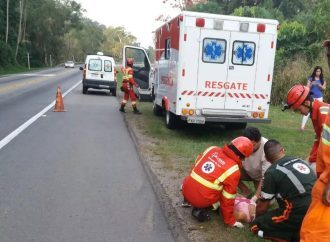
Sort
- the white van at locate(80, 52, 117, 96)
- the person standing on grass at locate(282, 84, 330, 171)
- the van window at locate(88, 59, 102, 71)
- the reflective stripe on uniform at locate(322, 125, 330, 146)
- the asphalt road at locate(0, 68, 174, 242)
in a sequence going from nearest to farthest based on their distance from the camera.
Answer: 1. the reflective stripe on uniform at locate(322, 125, 330, 146)
2. the person standing on grass at locate(282, 84, 330, 171)
3. the asphalt road at locate(0, 68, 174, 242)
4. the white van at locate(80, 52, 117, 96)
5. the van window at locate(88, 59, 102, 71)

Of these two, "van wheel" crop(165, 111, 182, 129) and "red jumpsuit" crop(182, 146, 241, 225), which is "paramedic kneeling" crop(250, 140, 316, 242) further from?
"van wheel" crop(165, 111, 182, 129)

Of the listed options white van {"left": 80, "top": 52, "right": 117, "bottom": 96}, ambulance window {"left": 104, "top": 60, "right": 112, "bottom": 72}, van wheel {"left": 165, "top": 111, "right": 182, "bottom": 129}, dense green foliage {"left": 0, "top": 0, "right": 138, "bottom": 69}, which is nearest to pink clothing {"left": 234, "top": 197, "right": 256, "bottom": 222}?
van wheel {"left": 165, "top": 111, "right": 182, "bottom": 129}

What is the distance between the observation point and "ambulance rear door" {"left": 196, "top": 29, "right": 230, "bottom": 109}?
1020 centimetres

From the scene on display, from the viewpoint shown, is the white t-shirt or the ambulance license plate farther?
the ambulance license plate

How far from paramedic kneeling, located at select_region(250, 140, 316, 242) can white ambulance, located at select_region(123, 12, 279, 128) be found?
5638mm

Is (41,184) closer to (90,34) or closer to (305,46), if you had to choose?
(305,46)

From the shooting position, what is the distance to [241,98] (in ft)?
34.5

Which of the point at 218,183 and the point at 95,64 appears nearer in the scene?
the point at 218,183

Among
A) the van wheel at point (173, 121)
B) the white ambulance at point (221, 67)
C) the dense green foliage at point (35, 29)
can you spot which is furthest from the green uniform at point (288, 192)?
the dense green foliage at point (35, 29)

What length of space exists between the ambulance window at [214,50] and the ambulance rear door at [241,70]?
0.57 feet

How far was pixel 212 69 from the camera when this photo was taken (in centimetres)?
1031

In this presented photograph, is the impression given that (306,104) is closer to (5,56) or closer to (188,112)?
(188,112)

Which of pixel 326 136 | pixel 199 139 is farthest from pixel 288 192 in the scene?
pixel 199 139

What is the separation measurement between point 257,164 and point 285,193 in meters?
1.69
